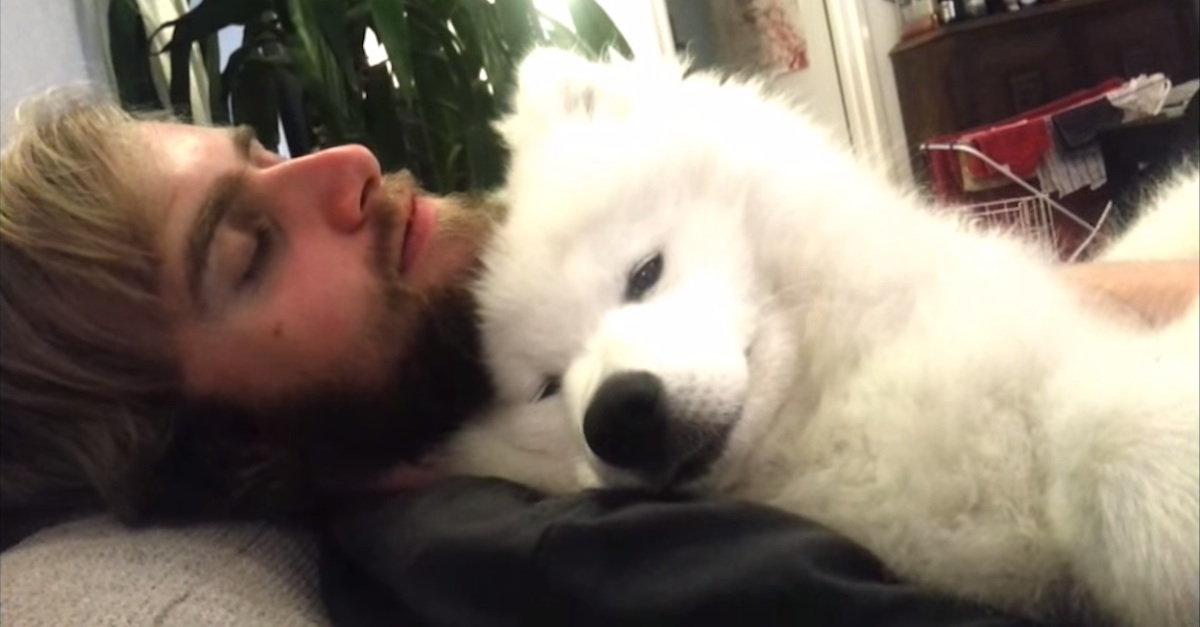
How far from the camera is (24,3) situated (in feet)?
7.95

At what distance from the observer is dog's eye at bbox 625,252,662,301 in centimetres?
109

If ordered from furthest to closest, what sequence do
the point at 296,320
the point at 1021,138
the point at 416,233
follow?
the point at 1021,138
the point at 416,233
the point at 296,320

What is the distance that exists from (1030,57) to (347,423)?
2.44 m

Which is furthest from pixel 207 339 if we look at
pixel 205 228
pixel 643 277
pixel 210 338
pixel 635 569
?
pixel 635 569

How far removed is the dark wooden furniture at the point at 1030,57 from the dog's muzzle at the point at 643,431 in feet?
6.22

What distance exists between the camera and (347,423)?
1211 mm

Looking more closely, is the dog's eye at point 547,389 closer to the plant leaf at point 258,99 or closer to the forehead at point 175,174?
the forehead at point 175,174

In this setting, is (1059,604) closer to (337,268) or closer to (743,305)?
(743,305)

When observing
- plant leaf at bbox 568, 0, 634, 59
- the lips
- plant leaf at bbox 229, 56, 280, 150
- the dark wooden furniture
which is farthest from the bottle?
the lips

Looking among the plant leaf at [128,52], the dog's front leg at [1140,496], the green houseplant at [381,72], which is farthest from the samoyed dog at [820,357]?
the plant leaf at [128,52]

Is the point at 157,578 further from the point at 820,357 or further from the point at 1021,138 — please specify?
the point at 1021,138

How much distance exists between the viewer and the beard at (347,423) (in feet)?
3.90

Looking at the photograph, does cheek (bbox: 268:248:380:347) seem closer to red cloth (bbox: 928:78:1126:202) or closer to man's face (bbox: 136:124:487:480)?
man's face (bbox: 136:124:487:480)

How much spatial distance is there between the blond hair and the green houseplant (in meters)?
0.99
